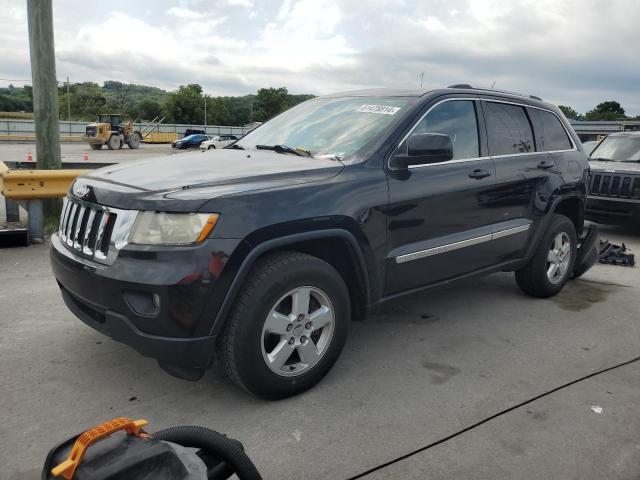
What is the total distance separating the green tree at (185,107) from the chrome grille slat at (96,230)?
92.2m

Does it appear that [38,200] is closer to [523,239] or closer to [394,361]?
[394,361]

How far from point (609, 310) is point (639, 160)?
513 centimetres

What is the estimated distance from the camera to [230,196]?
2.85 meters

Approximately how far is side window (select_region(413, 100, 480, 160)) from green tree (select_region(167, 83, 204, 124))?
91.6m

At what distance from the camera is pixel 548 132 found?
203 inches

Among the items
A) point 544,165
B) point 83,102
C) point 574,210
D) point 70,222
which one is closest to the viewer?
point 70,222

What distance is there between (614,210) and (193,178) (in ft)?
24.5

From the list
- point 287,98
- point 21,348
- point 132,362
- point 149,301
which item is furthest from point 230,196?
point 287,98

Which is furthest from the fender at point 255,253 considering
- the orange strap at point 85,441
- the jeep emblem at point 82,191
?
the orange strap at point 85,441

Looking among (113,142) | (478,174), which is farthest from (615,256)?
(113,142)

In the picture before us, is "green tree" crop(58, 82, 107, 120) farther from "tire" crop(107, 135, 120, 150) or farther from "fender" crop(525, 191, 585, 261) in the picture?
"fender" crop(525, 191, 585, 261)

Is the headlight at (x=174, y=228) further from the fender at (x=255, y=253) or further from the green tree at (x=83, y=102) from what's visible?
the green tree at (x=83, y=102)

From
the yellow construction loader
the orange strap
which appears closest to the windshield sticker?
the orange strap

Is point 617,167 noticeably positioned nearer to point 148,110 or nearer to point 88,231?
point 88,231
